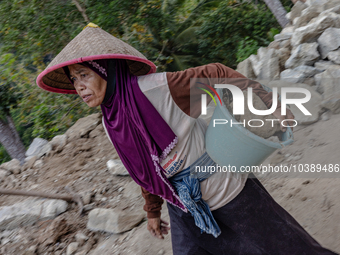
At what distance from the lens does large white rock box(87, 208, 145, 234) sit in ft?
9.78

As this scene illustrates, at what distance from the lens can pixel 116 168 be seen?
4059 millimetres

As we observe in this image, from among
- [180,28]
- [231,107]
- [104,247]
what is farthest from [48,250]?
[180,28]

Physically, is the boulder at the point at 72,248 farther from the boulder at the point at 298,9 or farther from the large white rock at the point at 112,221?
the boulder at the point at 298,9

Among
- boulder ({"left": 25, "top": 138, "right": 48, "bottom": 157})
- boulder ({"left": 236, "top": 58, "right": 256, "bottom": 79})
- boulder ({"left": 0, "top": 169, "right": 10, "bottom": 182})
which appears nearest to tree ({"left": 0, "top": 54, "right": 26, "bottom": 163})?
boulder ({"left": 25, "top": 138, "right": 48, "bottom": 157})

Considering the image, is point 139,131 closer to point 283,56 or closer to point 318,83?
point 318,83

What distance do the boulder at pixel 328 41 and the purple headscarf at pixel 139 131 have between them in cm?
377

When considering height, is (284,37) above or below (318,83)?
above

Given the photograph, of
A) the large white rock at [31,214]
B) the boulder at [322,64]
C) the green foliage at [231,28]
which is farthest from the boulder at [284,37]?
the large white rock at [31,214]

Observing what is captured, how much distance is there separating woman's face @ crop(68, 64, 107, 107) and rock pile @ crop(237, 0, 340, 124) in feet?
10.0

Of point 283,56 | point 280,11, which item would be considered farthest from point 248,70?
point 280,11

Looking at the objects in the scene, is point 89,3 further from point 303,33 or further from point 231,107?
point 231,107

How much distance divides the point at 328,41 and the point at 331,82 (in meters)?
0.79

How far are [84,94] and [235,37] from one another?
23.8 ft

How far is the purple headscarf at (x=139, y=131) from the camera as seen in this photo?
51.2 inches
